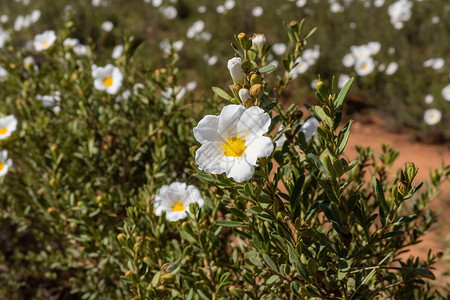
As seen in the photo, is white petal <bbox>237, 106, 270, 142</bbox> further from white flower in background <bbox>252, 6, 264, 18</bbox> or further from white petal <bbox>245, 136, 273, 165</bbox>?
white flower in background <bbox>252, 6, 264, 18</bbox>

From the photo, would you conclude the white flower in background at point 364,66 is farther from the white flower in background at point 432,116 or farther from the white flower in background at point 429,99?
the white flower in background at point 432,116

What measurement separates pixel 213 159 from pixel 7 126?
161cm

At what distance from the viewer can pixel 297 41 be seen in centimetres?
159

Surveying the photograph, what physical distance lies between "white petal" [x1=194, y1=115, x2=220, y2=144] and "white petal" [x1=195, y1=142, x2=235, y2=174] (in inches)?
0.7

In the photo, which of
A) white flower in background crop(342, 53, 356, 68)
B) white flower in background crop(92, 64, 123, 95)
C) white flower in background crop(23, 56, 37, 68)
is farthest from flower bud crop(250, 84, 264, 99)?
white flower in background crop(342, 53, 356, 68)

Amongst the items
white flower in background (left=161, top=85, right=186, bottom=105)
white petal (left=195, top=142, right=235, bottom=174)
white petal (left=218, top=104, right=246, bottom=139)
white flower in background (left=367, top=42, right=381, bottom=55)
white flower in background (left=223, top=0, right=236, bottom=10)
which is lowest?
white flower in background (left=161, top=85, right=186, bottom=105)

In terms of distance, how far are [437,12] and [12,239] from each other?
7.37 m

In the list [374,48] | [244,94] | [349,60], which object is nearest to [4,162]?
[244,94]

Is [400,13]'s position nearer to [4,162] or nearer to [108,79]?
[108,79]

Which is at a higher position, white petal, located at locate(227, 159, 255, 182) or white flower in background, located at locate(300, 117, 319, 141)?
white flower in background, located at locate(300, 117, 319, 141)

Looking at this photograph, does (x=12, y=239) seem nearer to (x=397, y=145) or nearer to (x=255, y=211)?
(x=255, y=211)

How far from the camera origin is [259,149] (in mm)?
1035

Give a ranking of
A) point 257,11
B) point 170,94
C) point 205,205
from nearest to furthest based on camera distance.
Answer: point 205,205 → point 170,94 → point 257,11

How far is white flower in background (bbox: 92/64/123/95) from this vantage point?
2413 millimetres
